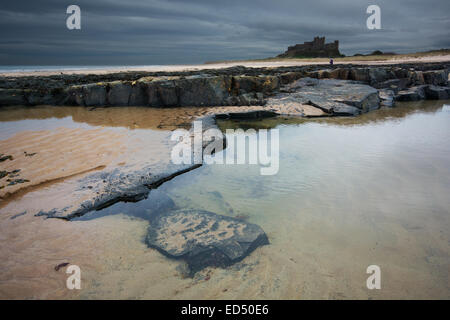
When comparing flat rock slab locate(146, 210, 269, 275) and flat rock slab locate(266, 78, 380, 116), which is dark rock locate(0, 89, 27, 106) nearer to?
flat rock slab locate(266, 78, 380, 116)

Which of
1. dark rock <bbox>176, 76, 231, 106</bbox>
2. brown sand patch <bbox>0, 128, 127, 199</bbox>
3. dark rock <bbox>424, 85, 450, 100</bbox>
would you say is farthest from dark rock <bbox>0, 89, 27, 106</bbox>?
dark rock <bbox>424, 85, 450, 100</bbox>

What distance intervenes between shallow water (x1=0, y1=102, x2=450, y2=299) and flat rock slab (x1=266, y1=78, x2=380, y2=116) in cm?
520

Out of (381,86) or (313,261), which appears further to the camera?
(381,86)

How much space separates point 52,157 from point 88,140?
1.21 meters

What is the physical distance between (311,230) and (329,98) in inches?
385

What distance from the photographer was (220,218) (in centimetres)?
283

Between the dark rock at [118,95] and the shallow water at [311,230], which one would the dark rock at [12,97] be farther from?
the shallow water at [311,230]

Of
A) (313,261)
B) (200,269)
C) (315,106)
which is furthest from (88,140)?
(315,106)

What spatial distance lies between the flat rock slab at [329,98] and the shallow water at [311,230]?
520cm

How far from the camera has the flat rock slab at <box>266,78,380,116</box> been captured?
32.6 feet

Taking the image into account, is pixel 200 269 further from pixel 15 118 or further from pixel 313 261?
pixel 15 118

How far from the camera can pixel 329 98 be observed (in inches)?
432

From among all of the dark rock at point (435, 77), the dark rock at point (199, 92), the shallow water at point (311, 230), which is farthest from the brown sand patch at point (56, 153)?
the dark rock at point (435, 77)
